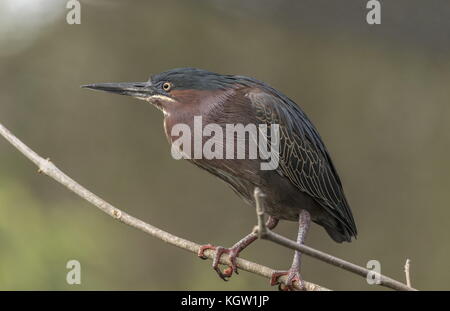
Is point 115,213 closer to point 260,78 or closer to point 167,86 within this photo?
point 167,86

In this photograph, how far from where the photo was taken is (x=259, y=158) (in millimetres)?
3348

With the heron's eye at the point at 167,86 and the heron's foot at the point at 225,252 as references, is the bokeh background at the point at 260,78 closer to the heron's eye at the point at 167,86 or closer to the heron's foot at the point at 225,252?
the heron's foot at the point at 225,252

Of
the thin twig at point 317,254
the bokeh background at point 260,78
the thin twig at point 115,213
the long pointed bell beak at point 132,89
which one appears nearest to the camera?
the thin twig at point 317,254

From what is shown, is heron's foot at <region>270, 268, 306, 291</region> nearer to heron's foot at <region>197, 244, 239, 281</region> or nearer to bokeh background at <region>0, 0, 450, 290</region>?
heron's foot at <region>197, 244, 239, 281</region>

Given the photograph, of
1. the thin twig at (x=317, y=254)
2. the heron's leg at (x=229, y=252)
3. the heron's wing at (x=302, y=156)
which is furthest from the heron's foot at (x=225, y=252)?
the thin twig at (x=317, y=254)

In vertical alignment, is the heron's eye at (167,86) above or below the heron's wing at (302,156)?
above

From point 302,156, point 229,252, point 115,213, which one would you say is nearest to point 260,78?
point 302,156

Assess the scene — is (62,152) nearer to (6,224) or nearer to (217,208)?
(217,208)

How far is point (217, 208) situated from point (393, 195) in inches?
60.9

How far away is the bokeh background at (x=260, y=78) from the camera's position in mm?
5742

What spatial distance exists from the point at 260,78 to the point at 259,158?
2.78 meters

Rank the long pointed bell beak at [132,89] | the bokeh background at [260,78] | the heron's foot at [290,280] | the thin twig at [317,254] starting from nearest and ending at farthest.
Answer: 1. the thin twig at [317,254]
2. the heron's foot at [290,280]
3. the long pointed bell beak at [132,89]
4. the bokeh background at [260,78]

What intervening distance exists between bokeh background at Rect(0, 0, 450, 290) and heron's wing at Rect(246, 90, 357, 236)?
183 centimetres
